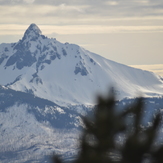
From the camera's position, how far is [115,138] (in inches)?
904

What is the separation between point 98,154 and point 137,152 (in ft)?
4.77

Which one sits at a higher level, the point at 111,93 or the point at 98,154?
the point at 111,93

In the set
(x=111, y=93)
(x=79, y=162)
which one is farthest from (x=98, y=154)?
(x=111, y=93)

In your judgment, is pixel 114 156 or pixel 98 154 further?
pixel 114 156

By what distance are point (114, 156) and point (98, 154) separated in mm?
2808

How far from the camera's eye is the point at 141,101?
23562 millimetres

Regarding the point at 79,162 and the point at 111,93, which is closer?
the point at 79,162

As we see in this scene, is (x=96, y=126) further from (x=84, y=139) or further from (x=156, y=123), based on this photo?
(x=156, y=123)

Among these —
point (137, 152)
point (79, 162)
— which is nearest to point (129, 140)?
point (137, 152)

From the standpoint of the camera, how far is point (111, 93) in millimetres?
23953

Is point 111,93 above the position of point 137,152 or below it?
above

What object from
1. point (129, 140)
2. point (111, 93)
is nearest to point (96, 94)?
point (111, 93)

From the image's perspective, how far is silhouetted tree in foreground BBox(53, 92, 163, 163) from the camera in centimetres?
2269

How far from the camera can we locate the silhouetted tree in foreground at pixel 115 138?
22.7 metres
